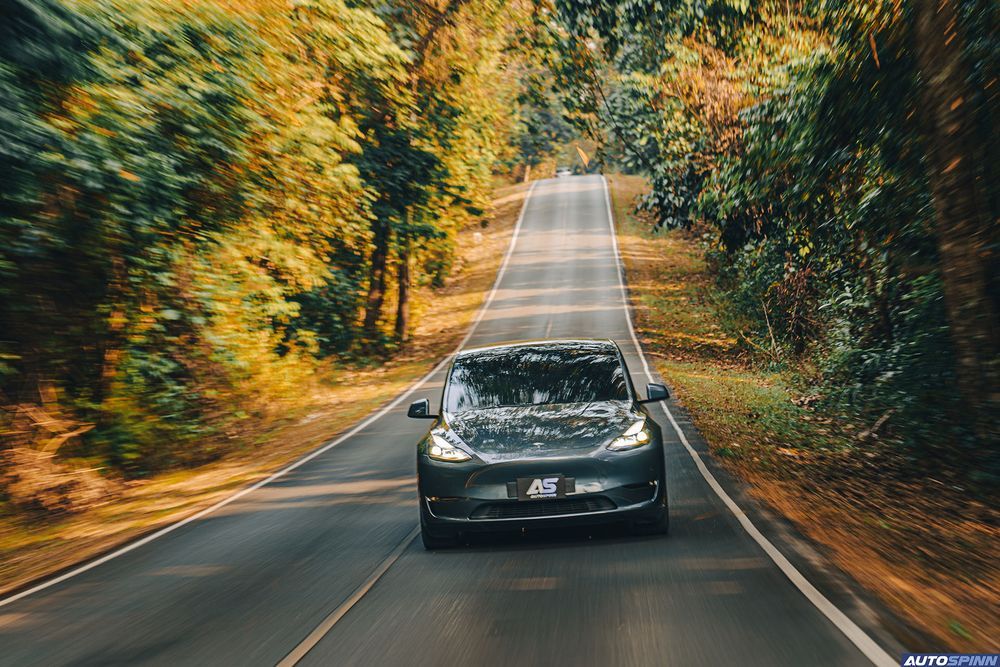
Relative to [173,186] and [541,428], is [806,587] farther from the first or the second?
[173,186]

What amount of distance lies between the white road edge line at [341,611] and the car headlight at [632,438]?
2036 mm

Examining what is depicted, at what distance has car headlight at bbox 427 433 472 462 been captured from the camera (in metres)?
6.60

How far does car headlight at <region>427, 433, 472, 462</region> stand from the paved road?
32.2 inches

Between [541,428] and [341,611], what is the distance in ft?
7.03

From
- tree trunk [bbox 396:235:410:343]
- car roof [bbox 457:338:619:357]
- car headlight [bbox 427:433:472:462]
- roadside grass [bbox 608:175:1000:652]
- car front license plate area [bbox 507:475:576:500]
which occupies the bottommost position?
roadside grass [bbox 608:175:1000:652]

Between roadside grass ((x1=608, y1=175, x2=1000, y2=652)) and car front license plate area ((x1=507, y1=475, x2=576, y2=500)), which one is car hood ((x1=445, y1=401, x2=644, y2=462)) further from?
roadside grass ((x1=608, y1=175, x2=1000, y2=652))

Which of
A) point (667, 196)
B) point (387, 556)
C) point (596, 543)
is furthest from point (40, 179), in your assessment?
point (667, 196)

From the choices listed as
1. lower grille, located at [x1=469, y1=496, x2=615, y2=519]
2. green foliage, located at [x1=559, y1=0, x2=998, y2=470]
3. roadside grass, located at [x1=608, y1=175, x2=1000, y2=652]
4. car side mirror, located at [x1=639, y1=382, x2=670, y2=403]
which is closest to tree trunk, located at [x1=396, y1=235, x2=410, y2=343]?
roadside grass, located at [x1=608, y1=175, x2=1000, y2=652]

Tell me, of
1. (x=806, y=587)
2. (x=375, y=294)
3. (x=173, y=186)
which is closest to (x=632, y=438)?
(x=806, y=587)

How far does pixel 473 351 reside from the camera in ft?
27.3

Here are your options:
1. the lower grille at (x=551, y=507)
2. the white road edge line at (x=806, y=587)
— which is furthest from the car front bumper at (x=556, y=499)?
the white road edge line at (x=806, y=587)

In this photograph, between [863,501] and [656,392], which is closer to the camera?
[656,392]

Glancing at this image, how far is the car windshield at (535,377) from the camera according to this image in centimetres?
751

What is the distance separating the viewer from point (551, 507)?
6391 mm
